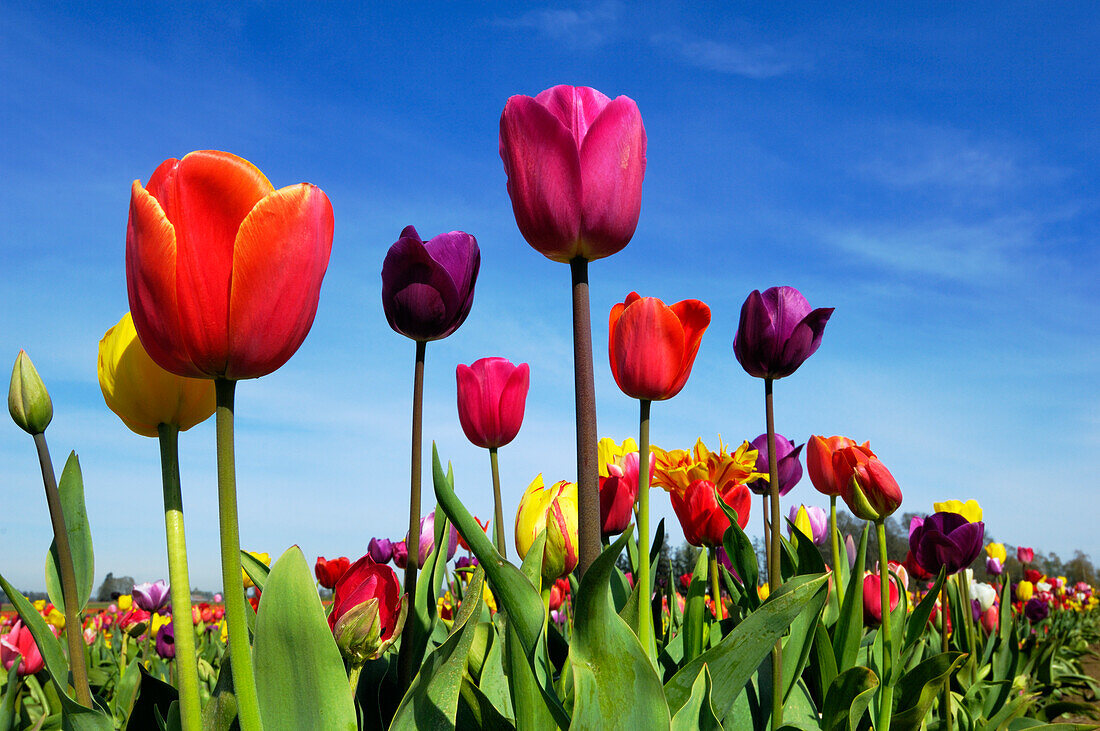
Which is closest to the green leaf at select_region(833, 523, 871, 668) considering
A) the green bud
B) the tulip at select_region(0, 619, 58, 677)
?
the green bud

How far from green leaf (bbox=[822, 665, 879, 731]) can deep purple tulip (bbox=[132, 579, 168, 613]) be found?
3311 millimetres

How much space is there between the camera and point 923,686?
7.27 ft

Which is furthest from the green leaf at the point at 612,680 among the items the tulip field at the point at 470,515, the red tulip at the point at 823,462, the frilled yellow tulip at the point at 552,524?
the red tulip at the point at 823,462

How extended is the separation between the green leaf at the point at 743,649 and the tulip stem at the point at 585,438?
26 cm

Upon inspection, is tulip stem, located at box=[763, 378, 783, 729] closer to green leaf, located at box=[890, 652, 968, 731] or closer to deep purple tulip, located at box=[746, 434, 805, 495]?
green leaf, located at box=[890, 652, 968, 731]

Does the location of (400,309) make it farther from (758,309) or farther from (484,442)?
(758,309)

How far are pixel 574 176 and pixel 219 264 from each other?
0.58m

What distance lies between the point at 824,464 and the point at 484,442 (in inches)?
53.2

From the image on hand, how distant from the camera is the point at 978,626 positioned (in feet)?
17.7

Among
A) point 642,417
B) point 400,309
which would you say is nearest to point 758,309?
point 642,417

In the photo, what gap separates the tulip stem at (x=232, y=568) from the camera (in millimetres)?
829

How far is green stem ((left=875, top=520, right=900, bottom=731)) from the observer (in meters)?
2.09

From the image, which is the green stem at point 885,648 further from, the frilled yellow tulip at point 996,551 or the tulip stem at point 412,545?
the frilled yellow tulip at point 996,551

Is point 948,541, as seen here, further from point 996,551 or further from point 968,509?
point 996,551
